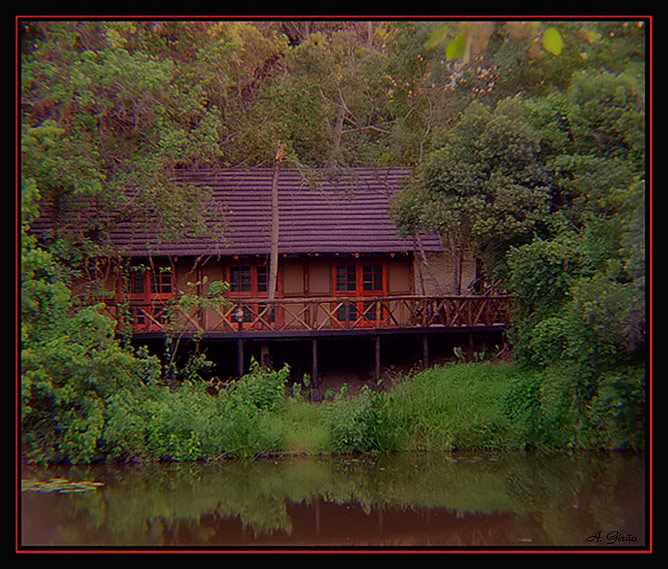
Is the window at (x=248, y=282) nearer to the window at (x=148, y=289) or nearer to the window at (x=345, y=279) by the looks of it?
the window at (x=148, y=289)

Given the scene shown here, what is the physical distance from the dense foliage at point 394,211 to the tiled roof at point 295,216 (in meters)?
1.19

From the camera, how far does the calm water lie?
1048 cm

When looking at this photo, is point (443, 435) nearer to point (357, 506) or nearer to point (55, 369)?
point (357, 506)

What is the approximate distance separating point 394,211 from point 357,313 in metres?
2.60

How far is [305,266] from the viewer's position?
832 inches

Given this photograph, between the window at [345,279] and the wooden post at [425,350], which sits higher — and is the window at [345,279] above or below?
above

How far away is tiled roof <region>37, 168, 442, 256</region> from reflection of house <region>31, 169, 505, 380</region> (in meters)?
0.03

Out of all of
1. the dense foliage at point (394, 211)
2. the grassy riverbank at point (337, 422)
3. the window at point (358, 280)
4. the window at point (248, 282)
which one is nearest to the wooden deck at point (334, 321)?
the window at point (248, 282)

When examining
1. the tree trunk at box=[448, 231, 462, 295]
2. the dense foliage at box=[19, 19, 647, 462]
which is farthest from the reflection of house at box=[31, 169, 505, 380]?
the dense foliage at box=[19, 19, 647, 462]

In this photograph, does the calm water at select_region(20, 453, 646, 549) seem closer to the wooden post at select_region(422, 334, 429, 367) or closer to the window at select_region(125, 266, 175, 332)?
the wooden post at select_region(422, 334, 429, 367)

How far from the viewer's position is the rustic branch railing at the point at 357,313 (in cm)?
1845

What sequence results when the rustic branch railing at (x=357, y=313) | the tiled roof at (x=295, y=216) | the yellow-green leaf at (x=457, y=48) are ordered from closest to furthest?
the yellow-green leaf at (x=457, y=48) → the rustic branch railing at (x=357, y=313) → the tiled roof at (x=295, y=216)

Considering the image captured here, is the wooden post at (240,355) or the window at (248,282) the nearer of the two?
the wooden post at (240,355)

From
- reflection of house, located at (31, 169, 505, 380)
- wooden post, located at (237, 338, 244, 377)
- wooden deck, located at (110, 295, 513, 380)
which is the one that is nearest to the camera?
wooden post, located at (237, 338, 244, 377)
